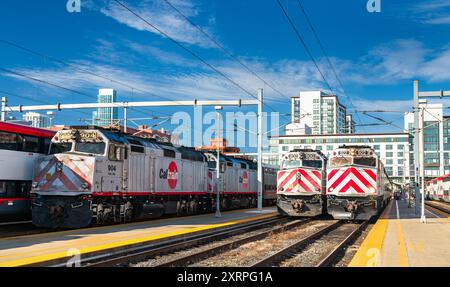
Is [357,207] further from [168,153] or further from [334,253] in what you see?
[168,153]

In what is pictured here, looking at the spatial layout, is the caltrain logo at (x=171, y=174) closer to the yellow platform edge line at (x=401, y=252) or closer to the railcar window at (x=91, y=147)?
the railcar window at (x=91, y=147)

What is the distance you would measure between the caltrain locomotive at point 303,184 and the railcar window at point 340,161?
881 millimetres

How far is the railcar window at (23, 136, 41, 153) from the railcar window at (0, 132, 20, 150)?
1.64ft

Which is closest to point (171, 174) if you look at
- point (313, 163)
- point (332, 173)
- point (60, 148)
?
point (60, 148)

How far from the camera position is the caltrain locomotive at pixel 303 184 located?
22672 mm

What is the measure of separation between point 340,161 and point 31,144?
14.2 meters

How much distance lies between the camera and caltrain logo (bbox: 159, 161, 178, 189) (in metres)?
23.2

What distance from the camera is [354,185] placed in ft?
70.2

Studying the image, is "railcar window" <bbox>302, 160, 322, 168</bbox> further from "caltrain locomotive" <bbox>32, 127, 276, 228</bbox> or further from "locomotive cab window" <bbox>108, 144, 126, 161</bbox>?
"locomotive cab window" <bbox>108, 144, 126, 161</bbox>

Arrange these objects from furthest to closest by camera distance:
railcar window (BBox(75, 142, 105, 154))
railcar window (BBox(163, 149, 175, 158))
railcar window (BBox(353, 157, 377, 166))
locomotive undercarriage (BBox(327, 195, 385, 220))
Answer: railcar window (BBox(163, 149, 175, 158)) < railcar window (BBox(353, 157, 377, 166)) < locomotive undercarriage (BBox(327, 195, 385, 220)) < railcar window (BBox(75, 142, 105, 154))

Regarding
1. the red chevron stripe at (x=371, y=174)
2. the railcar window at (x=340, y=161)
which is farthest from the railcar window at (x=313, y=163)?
the red chevron stripe at (x=371, y=174)

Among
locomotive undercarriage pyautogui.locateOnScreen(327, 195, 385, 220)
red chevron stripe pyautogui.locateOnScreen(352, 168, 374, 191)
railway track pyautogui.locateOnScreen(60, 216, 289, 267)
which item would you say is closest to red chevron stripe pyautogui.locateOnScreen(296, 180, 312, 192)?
locomotive undercarriage pyautogui.locateOnScreen(327, 195, 385, 220)
